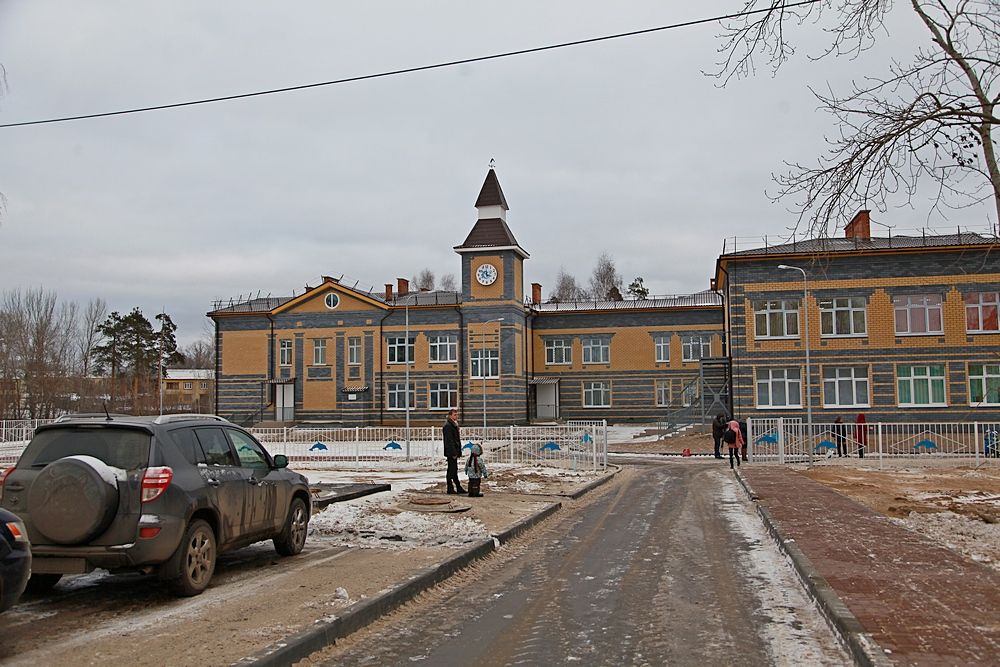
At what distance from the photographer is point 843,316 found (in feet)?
140

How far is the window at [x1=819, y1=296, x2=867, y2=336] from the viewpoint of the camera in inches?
1668

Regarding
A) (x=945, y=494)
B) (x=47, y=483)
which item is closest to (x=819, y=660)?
(x=47, y=483)

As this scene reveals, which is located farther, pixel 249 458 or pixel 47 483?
pixel 249 458

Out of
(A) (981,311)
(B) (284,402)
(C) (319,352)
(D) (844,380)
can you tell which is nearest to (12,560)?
(D) (844,380)

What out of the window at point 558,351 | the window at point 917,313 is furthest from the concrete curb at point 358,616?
the window at point 558,351

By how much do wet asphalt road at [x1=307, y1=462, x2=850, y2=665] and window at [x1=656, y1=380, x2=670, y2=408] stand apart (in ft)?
144

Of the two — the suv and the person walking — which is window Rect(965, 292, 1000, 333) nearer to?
the person walking

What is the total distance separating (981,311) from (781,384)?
989 centimetres

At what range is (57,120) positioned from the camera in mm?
16688

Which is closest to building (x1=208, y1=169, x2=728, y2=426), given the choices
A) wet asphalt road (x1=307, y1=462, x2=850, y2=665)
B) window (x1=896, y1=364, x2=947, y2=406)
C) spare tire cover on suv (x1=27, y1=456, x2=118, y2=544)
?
window (x1=896, y1=364, x2=947, y2=406)

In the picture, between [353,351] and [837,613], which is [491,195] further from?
[837,613]

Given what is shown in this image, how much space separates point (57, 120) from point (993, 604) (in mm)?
16910

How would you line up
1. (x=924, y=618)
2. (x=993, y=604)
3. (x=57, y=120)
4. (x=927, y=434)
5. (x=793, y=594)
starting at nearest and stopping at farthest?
(x=924, y=618)
(x=993, y=604)
(x=793, y=594)
(x=57, y=120)
(x=927, y=434)

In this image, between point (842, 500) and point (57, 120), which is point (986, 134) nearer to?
point (842, 500)
